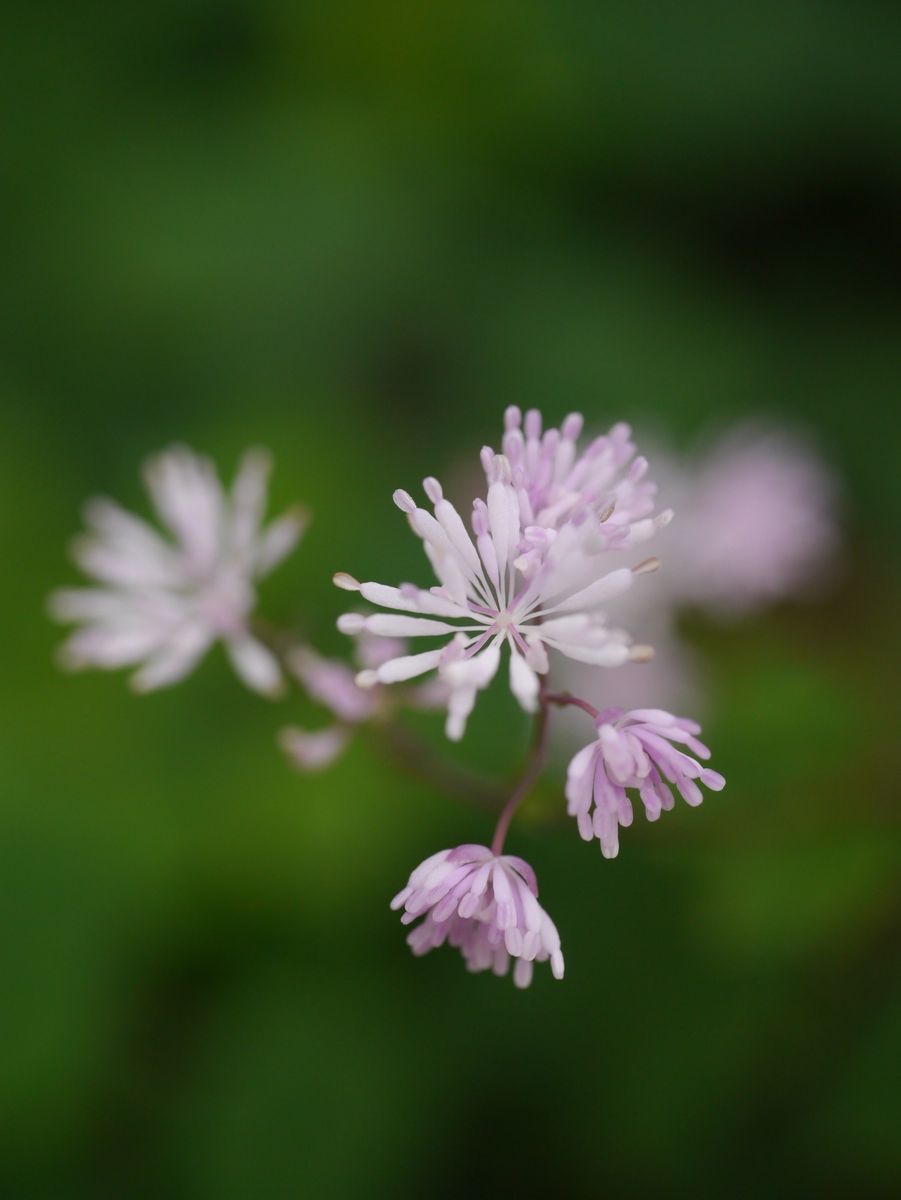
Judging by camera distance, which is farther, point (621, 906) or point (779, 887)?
point (621, 906)

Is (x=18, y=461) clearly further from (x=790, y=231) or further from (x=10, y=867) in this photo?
(x=790, y=231)

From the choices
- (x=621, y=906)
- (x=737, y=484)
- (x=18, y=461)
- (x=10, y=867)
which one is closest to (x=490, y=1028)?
(x=621, y=906)

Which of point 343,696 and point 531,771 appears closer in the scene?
point 531,771

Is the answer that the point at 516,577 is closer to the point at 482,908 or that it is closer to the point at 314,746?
the point at 482,908

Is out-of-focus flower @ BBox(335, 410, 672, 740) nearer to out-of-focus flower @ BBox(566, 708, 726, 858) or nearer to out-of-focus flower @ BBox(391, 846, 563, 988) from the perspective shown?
out-of-focus flower @ BBox(566, 708, 726, 858)

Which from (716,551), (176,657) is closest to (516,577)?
(176,657)
